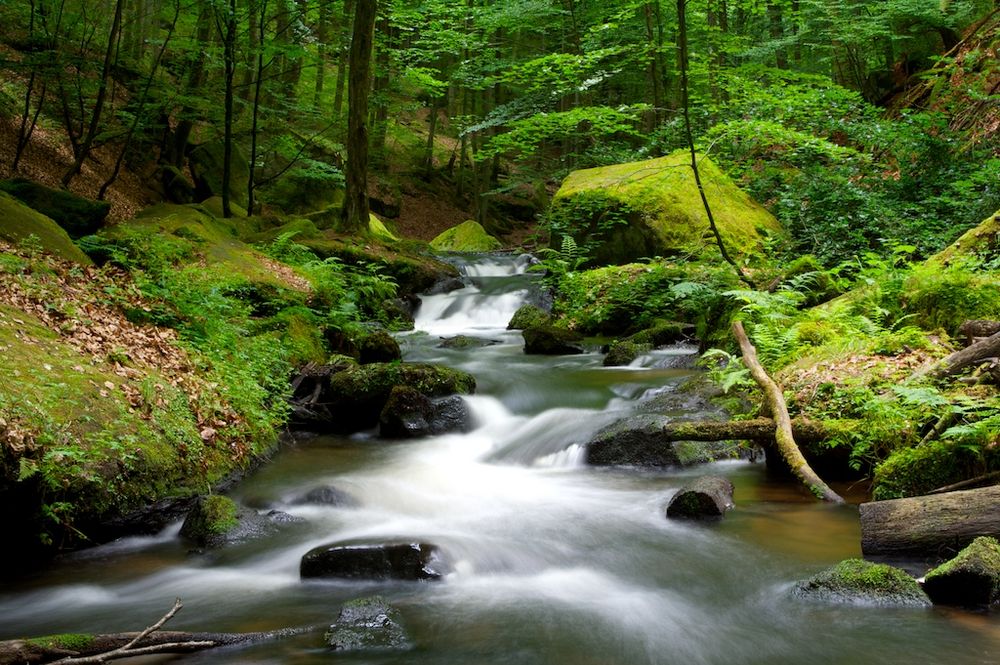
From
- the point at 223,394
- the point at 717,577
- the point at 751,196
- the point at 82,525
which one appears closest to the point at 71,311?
the point at 223,394

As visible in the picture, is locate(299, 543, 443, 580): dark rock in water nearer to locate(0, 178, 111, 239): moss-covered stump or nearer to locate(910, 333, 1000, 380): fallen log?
locate(910, 333, 1000, 380): fallen log

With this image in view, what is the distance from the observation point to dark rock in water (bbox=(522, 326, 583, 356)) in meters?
11.5

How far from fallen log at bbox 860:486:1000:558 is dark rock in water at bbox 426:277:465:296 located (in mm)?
11734

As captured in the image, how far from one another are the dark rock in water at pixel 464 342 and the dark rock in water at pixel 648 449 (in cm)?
524

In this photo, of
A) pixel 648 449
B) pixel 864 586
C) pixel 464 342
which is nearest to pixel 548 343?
pixel 464 342

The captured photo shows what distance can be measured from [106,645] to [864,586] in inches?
154

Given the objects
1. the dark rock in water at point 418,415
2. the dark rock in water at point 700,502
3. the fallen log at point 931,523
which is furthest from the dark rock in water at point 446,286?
the fallen log at point 931,523

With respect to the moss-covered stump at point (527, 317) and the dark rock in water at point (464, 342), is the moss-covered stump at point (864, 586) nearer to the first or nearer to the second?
the dark rock in water at point (464, 342)

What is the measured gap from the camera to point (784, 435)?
564cm

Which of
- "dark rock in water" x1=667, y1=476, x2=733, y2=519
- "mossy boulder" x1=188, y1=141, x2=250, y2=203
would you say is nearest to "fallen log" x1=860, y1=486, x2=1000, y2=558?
"dark rock in water" x1=667, y1=476, x2=733, y2=519

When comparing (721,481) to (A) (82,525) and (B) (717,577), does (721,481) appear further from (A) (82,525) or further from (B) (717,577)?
(A) (82,525)

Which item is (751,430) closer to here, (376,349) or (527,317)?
(376,349)

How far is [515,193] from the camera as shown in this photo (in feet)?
97.3

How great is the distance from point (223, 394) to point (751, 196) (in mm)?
12279
